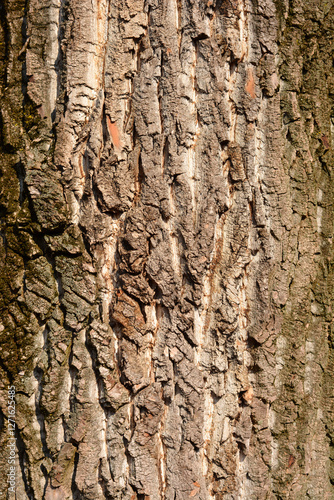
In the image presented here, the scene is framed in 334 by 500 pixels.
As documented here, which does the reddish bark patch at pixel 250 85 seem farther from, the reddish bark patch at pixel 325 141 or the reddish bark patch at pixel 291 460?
the reddish bark patch at pixel 291 460

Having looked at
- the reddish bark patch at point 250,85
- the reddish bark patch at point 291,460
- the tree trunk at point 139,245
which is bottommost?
the reddish bark patch at point 291,460

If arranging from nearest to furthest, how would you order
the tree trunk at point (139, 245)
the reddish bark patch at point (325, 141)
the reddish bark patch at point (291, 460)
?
the tree trunk at point (139, 245) → the reddish bark patch at point (291, 460) → the reddish bark patch at point (325, 141)

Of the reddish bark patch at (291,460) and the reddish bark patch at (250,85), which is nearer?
the reddish bark patch at (250,85)

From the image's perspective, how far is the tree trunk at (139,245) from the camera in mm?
1449

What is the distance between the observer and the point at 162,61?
1453 millimetres

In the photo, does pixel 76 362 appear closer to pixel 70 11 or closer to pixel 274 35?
pixel 70 11

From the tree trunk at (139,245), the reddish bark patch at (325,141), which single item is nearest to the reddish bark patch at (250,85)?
the tree trunk at (139,245)

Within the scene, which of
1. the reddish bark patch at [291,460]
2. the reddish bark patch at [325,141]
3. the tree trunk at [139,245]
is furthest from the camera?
the reddish bark patch at [325,141]

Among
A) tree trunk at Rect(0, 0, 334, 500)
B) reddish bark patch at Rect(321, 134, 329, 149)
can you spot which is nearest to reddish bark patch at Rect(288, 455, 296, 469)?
tree trunk at Rect(0, 0, 334, 500)

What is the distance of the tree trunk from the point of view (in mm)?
1449

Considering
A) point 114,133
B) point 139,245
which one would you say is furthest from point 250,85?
point 139,245

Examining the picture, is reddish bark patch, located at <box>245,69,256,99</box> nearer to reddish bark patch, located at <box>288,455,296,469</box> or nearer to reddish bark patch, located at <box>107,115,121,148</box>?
reddish bark patch, located at <box>107,115,121,148</box>

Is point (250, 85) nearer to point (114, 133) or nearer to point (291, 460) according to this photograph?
point (114, 133)

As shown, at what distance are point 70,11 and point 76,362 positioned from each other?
1249 mm
